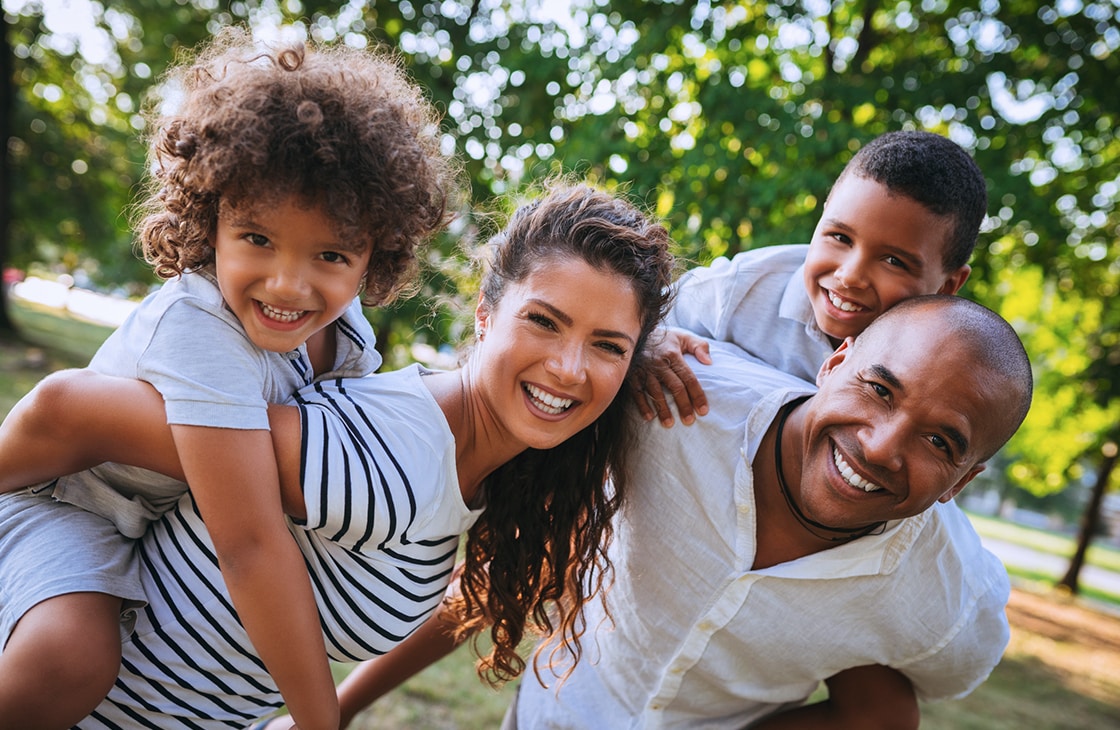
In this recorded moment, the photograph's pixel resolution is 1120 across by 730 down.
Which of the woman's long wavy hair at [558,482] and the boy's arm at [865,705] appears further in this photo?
the boy's arm at [865,705]

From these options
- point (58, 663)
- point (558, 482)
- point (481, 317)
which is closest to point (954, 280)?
point (558, 482)

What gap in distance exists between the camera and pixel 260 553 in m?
1.77

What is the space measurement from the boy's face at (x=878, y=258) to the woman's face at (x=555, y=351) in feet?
3.31

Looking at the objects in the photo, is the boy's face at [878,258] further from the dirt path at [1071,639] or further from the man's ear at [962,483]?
the dirt path at [1071,639]

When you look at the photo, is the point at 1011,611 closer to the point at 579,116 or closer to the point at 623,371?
the point at 579,116

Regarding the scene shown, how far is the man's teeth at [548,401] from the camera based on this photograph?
207cm

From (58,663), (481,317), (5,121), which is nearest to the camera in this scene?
(58,663)

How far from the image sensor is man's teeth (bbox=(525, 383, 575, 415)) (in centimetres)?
207

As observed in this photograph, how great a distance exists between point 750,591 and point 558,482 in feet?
1.99

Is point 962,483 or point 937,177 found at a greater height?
point 937,177

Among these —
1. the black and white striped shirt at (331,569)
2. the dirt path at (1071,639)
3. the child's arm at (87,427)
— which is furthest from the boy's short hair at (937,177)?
the dirt path at (1071,639)

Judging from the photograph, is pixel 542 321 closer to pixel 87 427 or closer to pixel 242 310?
pixel 242 310

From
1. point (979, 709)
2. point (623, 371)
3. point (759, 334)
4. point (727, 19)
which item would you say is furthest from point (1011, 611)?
point (623, 371)

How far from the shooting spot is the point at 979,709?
7.21 m
